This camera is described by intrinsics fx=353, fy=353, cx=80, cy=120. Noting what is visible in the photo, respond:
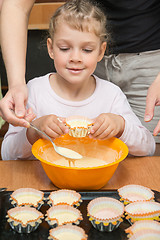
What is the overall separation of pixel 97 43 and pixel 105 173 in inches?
24.0

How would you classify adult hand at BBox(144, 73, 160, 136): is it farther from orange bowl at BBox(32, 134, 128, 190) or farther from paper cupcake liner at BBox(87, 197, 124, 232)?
paper cupcake liner at BBox(87, 197, 124, 232)

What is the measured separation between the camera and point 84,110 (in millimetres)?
1677

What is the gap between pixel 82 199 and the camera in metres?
1.16

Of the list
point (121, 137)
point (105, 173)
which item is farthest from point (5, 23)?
point (105, 173)

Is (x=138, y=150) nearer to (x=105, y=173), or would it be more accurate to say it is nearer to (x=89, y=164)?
(x=89, y=164)

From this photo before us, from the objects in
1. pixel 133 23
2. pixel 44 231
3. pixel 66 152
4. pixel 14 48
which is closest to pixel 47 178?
pixel 66 152

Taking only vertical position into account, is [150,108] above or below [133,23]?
below

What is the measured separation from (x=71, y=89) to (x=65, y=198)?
67 centimetres

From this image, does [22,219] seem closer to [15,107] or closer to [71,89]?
[15,107]

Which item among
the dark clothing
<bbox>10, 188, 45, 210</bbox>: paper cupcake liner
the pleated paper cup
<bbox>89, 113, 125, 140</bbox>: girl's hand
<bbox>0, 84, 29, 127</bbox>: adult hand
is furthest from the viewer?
the dark clothing

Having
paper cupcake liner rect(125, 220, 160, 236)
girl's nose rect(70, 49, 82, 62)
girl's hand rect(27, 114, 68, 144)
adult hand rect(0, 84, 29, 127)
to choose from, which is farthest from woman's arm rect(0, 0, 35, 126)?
paper cupcake liner rect(125, 220, 160, 236)

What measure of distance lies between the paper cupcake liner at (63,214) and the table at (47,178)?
21 centimetres

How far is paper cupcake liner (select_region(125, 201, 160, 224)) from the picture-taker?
3.41 ft

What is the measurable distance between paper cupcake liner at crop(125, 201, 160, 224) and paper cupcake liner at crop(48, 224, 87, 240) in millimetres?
167
